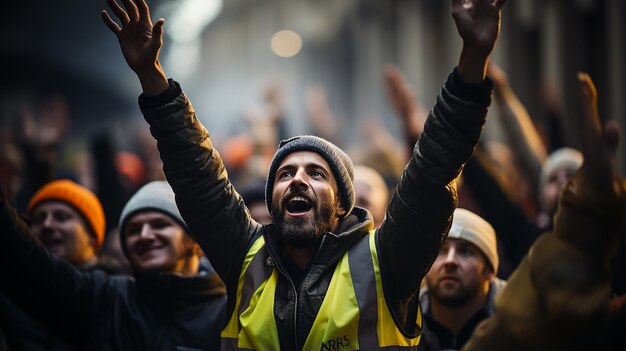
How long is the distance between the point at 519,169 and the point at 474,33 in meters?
3.78

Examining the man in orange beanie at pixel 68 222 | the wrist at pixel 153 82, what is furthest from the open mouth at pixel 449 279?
the man in orange beanie at pixel 68 222

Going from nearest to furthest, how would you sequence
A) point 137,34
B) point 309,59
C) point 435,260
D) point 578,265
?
point 578,265 < point 137,34 < point 435,260 < point 309,59

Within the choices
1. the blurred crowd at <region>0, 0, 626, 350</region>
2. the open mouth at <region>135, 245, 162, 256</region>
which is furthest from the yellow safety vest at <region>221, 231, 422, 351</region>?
the open mouth at <region>135, 245, 162, 256</region>

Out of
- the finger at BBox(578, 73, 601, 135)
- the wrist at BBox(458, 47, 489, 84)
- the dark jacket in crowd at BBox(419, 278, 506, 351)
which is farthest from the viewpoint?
the dark jacket in crowd at BBox(419, 278, 506, 351)

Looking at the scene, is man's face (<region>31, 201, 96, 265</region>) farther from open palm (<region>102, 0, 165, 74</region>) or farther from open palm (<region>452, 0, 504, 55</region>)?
open palm (<region>452, 0, 504, 55</region>)

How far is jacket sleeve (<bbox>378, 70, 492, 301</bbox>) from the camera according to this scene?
11.4 feet

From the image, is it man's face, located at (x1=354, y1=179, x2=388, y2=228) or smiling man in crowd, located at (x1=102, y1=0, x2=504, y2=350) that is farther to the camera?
man's face, located at (x1=354, y1=179, x2=388, y2=228)

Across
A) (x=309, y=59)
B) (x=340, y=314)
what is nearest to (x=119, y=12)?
(x=340, y=314)

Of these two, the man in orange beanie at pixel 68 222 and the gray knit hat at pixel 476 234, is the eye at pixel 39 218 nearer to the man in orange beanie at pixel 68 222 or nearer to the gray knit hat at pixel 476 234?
the man in orange beanie at pixel 68 222

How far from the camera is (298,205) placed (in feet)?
12.9

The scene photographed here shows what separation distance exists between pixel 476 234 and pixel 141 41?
6.34 feet

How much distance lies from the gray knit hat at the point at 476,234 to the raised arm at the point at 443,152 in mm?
1055

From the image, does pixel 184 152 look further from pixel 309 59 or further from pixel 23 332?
pixel 309 59

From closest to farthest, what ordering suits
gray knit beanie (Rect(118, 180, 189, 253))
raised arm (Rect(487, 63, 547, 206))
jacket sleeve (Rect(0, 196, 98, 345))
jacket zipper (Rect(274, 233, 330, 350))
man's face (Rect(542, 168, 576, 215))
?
jacket zipper (Rect(274, 233, 330, 350)) < jacket sleeve (Rect(0, 196, 98, 345)) < gray knit beanie (Rect(118, 180, 189, 253)) < man's face (Rect(542, 168, 576, 215)) < raised arm (Rect(487, 63, 547, 206))
